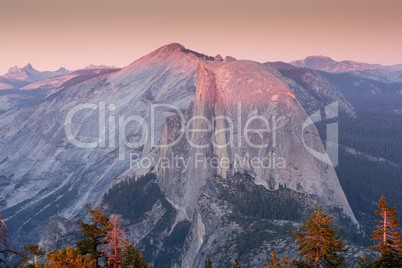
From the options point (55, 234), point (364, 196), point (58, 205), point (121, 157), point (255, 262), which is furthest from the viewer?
point (121, 157)

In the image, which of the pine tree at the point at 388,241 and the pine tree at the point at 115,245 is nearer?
the pine tree at the point at 388,241

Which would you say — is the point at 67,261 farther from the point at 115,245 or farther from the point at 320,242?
the point at 320,242

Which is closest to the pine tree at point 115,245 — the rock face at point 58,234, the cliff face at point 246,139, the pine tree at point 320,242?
the pine tree at point 320,242

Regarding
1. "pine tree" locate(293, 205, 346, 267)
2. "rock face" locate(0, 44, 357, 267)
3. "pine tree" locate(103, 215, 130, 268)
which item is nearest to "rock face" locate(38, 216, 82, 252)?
"rock face" locate(0, 44, 357, 267)

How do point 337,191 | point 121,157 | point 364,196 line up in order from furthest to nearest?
point 121,157
point 364,196
point 337,191

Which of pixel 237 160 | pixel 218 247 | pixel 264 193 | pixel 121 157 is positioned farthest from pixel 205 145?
pixel 121 157

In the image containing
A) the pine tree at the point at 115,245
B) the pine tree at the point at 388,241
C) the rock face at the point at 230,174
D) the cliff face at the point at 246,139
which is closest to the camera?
the pine tree at the point at 388,241

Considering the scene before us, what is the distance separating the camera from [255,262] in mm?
82750

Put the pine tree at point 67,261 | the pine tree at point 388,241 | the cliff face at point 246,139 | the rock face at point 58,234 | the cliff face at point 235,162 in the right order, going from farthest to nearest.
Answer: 1. the rock face at point 58,234
2. the cliff face at point 246,139
3. the cliff face at point 235,162
4. the pine tree at point 388,241
5. the pine tree at point 67,261

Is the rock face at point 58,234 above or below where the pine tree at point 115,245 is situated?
below

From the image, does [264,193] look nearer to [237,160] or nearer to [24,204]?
[237,160]

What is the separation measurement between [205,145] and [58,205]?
85268 millimetres

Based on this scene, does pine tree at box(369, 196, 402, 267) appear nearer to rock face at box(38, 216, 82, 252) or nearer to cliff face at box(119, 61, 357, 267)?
cliff face at box(119, 61, 357, 267)

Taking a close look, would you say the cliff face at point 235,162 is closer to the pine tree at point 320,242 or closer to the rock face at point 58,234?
the rock face at point 58,234
